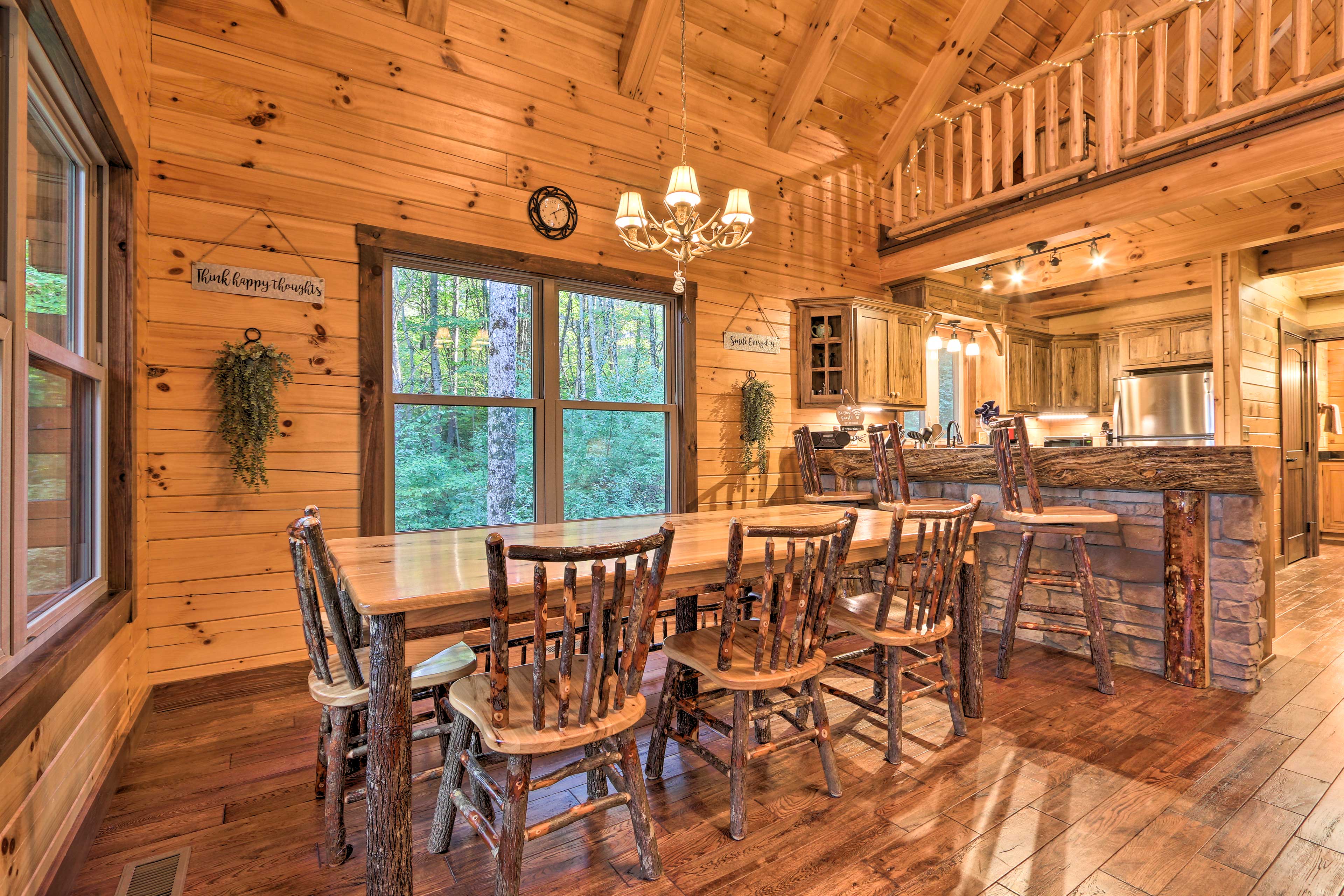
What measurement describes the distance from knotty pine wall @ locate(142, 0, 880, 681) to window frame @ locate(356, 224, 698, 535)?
0.07m

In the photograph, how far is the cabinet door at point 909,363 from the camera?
17.1 ft

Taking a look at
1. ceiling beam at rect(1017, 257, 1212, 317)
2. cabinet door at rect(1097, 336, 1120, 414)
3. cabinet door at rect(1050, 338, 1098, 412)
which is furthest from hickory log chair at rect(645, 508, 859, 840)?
cabinet door at rect(1097, 336, 1120, 414)

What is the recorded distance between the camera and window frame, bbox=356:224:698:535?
3.34 metres

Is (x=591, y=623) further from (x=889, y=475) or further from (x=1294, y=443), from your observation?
(x=1294, y=443)

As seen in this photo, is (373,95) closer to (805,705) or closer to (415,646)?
(415,646)

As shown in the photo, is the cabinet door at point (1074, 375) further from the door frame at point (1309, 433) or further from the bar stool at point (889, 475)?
the bar stool at point (889, 475)

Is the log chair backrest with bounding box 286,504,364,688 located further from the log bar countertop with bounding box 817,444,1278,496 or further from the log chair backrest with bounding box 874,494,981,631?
the log bar countertop with bounding box 817,444,1278,496

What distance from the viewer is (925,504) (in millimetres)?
3479

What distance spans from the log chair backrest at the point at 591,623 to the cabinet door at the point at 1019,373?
5.89 m

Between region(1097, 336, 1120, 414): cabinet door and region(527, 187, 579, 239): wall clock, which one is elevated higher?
region(527, 187, 579, 239): wall clock

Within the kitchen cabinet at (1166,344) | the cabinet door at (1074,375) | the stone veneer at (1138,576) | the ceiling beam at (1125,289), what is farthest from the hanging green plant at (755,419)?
the kitchen cabinet at (1166,344)

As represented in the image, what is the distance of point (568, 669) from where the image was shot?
4.75 ft

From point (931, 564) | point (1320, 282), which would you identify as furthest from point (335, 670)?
point (1320, 282)

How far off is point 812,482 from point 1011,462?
4.45ft
